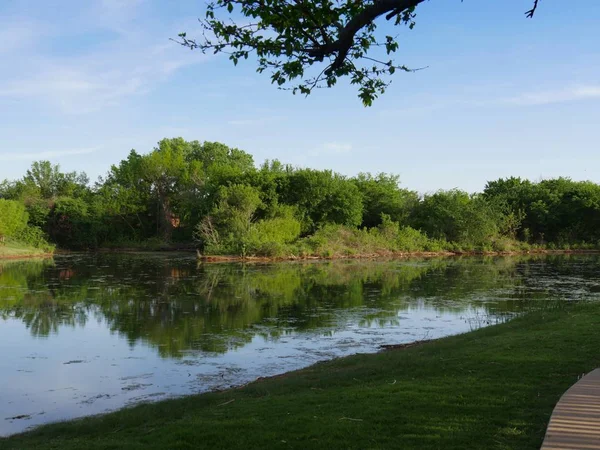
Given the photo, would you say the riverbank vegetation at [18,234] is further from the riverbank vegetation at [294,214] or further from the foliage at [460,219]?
the foliage at [460,219]

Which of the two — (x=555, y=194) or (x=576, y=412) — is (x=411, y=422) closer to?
(x=576, y=412)

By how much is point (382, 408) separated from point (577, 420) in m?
1.85

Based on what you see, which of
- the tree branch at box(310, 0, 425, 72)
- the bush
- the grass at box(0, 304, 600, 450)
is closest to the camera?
the tree branch at box(310, 0, 425, 72)

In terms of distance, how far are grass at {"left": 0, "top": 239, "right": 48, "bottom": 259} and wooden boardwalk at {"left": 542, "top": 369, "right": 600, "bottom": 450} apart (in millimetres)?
44402

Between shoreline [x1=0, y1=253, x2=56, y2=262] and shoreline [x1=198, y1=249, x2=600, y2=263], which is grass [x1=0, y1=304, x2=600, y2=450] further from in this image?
shoreline [x1=0, y1=253, x2=56, y2=262]

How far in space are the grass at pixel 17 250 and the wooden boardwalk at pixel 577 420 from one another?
4440 cm

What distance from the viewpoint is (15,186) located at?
205 ft

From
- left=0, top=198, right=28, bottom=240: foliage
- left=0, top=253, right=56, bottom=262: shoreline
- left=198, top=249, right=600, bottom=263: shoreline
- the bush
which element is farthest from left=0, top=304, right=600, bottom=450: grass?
the bush

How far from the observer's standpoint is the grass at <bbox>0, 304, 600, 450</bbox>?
16.5 ft

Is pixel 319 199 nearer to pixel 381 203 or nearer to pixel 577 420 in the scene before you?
pixel 381 203

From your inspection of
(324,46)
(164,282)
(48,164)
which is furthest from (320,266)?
(48,164)

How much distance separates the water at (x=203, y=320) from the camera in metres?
9.89

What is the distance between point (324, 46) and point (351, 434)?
349 centimetres

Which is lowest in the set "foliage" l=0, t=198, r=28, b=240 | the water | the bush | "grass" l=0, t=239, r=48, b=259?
the water
